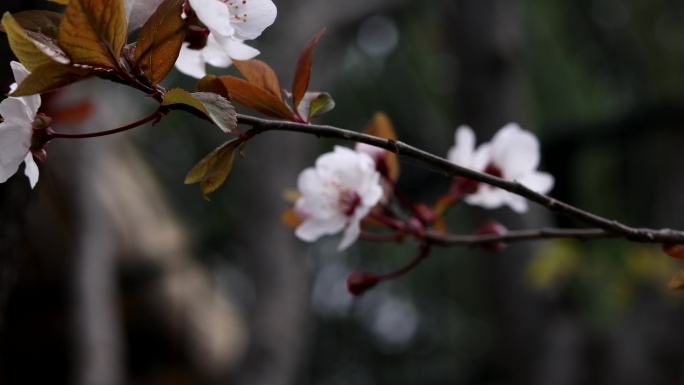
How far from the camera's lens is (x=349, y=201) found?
44 centimetres

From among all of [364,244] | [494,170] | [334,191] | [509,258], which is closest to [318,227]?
[334,191]

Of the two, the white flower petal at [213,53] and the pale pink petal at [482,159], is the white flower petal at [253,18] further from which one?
the pale pink petal at [482,159]

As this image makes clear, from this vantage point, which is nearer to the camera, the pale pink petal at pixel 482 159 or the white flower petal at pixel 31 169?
the white flower petal at pixel 31 169

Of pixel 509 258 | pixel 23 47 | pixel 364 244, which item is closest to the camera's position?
pixel 23 47

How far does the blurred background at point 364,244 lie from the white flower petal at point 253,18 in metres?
0.30

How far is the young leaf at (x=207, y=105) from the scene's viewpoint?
28 cm

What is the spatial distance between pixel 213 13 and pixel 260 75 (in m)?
0.05

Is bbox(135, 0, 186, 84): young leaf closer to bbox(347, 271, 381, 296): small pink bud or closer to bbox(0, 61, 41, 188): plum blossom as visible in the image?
bbox(0, 61, 41, 188): plum blossom

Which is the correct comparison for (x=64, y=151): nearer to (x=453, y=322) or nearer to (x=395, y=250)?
(x=395, y=250)

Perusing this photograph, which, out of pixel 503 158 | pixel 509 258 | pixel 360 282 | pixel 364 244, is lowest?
pixel 364 244

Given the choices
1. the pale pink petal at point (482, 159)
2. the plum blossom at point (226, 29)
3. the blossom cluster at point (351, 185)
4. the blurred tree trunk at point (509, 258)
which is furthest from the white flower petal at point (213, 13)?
the blurred tree trunk at point (509, 258)

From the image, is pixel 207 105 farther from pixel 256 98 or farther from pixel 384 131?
pixel 384 131

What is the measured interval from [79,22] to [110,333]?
122 cm

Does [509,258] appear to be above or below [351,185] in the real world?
below
